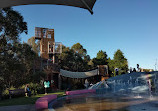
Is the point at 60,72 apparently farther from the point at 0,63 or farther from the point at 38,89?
the point at 0,63

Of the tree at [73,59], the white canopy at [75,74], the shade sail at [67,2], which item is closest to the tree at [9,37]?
the shade sail at [67,2]

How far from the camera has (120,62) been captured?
1882 inches

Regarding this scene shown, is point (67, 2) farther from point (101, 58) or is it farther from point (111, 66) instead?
point (101, 58)

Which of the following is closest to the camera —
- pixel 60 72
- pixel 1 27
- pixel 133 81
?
pixel 1 27

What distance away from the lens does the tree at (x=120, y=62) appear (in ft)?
153

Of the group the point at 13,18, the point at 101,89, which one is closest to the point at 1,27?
the point at 13,18

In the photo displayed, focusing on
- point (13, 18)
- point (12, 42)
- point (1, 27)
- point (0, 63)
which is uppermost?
point (13, 18)

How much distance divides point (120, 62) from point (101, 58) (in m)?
5.91

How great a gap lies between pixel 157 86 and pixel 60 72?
17.1 meters

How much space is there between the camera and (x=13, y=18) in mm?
15594

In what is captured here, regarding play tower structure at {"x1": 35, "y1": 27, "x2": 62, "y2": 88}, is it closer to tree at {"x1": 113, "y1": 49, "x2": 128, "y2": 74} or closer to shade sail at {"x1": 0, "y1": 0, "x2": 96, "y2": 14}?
tree at {"x1": 113, "y1": 49, "x2": 128, "y2": 74}

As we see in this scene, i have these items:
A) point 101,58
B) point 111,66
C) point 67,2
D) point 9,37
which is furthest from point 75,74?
point 67,2

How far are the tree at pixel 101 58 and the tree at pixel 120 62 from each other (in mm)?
3515

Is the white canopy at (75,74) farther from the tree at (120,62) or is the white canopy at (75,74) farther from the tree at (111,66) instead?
the tree at (120,62)
